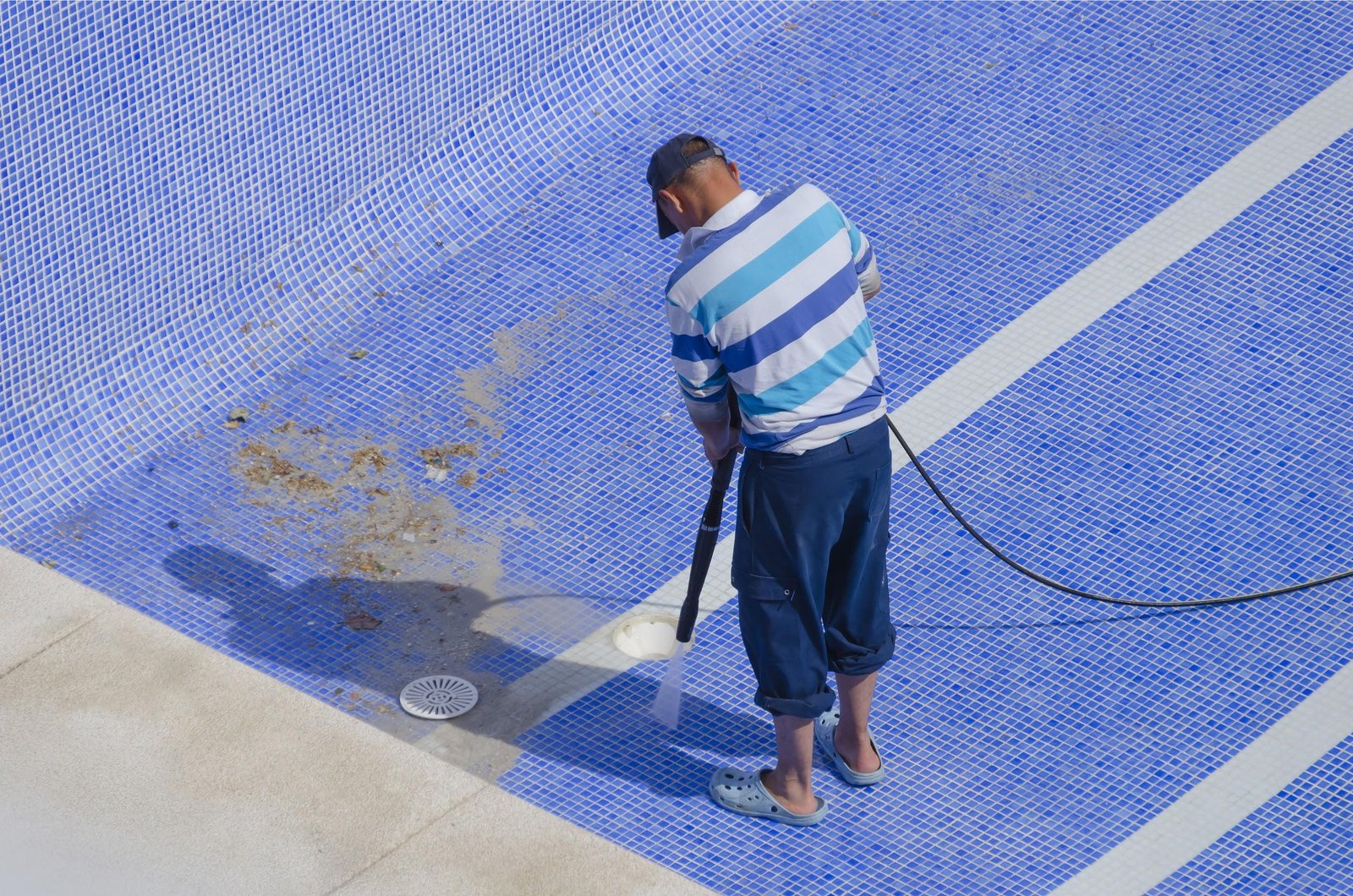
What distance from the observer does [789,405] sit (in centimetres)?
393

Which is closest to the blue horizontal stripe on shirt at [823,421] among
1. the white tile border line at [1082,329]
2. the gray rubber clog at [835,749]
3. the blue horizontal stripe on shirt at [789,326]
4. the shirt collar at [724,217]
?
the blue horizontal stripe on shirt at [789,326]

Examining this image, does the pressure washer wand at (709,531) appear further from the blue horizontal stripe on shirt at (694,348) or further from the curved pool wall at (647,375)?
the curved pool wall at (647,375)

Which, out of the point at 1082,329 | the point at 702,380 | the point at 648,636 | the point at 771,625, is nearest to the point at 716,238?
the point at 702,380

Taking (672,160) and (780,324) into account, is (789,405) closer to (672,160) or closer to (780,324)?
(780,324)

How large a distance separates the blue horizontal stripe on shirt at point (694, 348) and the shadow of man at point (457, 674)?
1397 millimetres

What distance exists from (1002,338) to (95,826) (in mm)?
3480

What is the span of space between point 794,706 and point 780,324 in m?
1.02

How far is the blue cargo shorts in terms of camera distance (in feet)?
13.2

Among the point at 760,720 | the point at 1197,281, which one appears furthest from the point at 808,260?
the point at 1197,281

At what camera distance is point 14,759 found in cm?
473

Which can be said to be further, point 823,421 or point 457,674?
point 457,674

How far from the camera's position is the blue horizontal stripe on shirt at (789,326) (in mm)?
3838

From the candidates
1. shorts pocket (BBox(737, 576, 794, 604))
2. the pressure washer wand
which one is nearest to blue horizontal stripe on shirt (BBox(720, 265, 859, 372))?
the pressure washer wand

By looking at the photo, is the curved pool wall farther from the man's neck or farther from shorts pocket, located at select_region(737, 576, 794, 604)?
the man's neck
